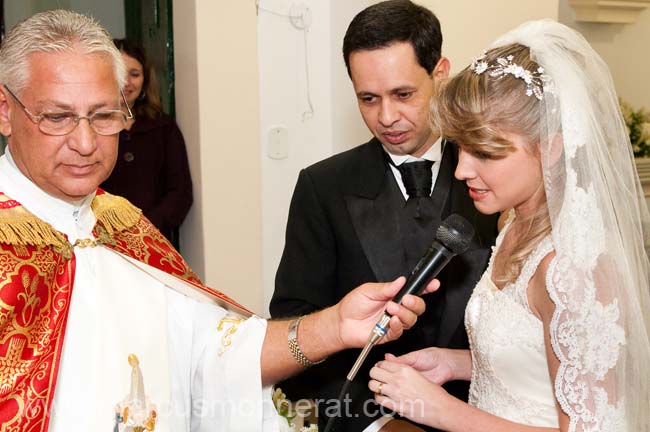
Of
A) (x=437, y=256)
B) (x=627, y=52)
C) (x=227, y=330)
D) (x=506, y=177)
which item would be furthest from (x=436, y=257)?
(x=627, y=52)

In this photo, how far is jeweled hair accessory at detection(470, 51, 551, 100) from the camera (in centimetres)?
173

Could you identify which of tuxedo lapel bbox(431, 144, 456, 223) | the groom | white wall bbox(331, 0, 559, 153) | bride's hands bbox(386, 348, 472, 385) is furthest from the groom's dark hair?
white wall bbox(331, 0, 559, 153)

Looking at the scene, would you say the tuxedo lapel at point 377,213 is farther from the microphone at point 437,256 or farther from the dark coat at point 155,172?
the dark coat at point 155,172

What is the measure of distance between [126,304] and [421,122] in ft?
3.20

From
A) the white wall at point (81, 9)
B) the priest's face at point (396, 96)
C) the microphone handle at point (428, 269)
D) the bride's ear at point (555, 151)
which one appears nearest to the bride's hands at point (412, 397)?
the microphone handle at point (428, 269)

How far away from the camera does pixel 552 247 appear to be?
1.77m

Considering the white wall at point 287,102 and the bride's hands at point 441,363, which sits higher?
the white wall at point 287,102

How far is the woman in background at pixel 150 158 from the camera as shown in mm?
3955

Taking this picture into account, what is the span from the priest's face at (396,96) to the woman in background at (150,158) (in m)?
1.81

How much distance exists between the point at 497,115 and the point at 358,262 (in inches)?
27.4

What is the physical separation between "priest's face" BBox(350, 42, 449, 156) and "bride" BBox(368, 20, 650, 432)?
16.0 inches

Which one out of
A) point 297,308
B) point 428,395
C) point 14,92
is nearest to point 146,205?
point 297,308

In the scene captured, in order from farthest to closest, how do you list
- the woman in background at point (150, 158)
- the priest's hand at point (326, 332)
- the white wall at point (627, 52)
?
the white wall at point (627, 52) → the woman in background at point (150, 158) → the priest's hand at point (326, 332)

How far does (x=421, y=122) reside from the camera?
233 cm
